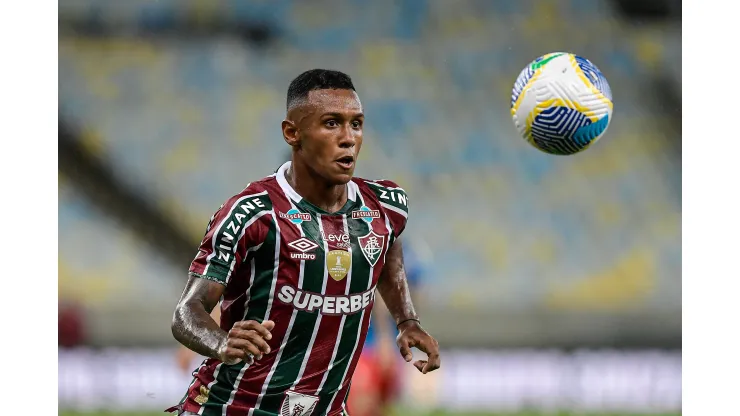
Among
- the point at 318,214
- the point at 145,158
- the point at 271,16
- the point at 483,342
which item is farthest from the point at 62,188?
the point at 318,214

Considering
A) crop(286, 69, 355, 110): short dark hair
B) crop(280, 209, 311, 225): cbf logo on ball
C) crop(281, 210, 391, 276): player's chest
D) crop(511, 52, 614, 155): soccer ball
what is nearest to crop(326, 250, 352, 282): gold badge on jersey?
crop(281, 210, 391, 276): player's chest

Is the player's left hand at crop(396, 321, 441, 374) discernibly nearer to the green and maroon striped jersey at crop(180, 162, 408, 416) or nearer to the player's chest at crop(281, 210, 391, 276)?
the green and maroon striped jersey at crop(180, 162, 408, 416)

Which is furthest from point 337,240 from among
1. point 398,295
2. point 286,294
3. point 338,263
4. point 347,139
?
point 398,295

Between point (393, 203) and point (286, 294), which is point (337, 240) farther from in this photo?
point (393, 203)

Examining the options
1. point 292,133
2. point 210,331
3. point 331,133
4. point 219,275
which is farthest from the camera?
point 292,133

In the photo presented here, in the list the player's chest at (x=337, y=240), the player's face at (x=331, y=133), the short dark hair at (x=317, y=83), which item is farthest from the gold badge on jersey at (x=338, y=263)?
the short dark hair at (x=317, y=83)

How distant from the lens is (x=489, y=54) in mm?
13914

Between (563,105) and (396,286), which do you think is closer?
(396,286)

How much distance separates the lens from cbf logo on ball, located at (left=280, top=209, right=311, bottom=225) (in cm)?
436

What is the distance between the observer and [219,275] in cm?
414

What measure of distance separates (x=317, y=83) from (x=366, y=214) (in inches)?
26.0

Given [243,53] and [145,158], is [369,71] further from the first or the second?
[145,158]

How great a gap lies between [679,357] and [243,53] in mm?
7016

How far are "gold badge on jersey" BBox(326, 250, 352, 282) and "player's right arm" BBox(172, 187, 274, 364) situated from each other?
1.09ft
